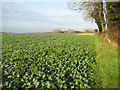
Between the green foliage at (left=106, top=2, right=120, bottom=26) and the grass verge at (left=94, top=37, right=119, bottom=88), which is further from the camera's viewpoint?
the green foliage at (left=106, top=2, right=120, bottom=26)

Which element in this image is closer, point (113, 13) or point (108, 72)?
point (108, 72)

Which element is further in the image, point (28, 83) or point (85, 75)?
point (85, 75)

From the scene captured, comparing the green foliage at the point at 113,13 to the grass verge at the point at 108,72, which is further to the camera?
the green foliage at the point at 113,13

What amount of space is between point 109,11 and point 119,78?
937cm

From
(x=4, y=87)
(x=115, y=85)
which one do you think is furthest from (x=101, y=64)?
(x=4, y=87)

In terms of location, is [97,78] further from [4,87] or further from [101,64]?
[4,87]

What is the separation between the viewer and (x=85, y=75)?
618 centimetres

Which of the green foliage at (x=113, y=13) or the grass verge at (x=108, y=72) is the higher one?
the green foliage at (x=113, y=13)

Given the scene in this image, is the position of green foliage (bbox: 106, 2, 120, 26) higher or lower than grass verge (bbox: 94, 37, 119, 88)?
higher

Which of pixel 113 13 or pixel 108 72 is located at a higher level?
pixel 113 13

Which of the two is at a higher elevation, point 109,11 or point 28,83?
point 109,11

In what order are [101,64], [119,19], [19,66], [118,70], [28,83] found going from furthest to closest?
[119,19], [101,64], [19,66], [118,70], [28,83]

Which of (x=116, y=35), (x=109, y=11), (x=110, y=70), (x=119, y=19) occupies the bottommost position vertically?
(x=110, y=70)

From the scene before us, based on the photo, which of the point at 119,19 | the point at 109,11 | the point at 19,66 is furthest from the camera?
the point at 109,11
